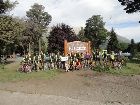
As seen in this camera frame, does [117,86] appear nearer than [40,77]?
Yes

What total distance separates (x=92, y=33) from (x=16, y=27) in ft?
265

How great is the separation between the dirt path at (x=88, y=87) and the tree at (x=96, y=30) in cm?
9062

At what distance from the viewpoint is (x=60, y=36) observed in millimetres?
50438

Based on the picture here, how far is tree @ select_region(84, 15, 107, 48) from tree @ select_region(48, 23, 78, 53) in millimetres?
65126

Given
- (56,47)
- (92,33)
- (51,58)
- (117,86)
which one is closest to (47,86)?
(117,86)

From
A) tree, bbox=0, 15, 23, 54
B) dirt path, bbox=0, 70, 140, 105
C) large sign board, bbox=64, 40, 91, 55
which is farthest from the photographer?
tree, bbox=0, 15, 23, 54

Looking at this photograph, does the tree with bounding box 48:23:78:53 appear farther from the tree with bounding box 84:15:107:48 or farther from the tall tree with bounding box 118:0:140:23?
the tree with bounding box 84:15:107:48

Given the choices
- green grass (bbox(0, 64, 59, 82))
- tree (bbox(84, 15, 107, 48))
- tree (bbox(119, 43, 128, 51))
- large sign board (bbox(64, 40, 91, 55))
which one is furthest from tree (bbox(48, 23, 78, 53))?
tree (bbox(84, 15, 107, 48))

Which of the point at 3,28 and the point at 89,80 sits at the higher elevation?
the point at 3,28

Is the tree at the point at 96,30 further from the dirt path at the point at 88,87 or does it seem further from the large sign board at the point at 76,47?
the dirt path at the point at 88,87

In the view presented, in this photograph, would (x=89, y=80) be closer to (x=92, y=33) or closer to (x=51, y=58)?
(x=51, y=58)

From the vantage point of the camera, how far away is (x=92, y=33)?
4771 inches

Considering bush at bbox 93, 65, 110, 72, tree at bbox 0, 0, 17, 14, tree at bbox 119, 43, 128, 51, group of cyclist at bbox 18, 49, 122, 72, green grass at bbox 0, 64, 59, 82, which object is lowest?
green grass at bbox 0, 64, 59, 82

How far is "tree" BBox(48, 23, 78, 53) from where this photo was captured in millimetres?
49250
